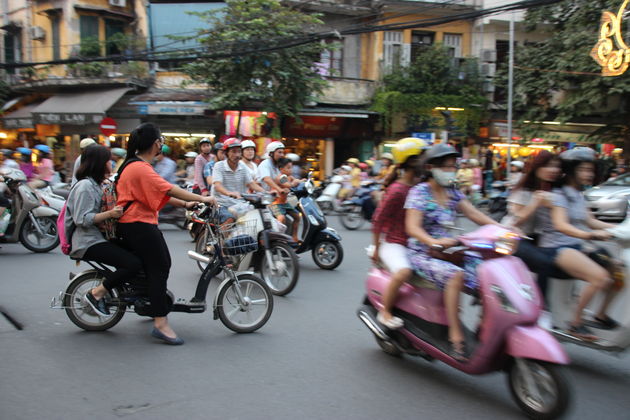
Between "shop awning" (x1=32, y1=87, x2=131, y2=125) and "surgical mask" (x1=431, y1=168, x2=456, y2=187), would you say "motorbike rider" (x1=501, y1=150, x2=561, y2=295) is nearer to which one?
"surgical mask" (x1=431, y1=168, x2=456, y2=187)

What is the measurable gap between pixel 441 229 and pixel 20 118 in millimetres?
20410

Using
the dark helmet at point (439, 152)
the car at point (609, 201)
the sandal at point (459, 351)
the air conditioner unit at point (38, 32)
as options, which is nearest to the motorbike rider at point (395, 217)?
the dark helmet at point (439, 152)

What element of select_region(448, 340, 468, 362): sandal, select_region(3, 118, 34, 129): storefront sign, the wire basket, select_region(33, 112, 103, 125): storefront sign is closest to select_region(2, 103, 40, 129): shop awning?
select_region(3, 118, 34, 129): storefront sign

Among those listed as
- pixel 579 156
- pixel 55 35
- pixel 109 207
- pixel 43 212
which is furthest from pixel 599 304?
pixel 55 35

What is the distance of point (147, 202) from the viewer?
14.3 feet

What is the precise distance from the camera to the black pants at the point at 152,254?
4414 mm

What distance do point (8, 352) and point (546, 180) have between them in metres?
4.29

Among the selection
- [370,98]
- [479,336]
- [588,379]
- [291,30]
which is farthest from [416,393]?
[370,98]

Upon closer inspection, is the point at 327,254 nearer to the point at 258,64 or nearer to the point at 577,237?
the point at 577,237

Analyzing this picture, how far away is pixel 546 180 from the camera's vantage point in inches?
171

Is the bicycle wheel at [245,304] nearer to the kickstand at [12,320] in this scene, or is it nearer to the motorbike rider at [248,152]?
the kickstand at [12,320]

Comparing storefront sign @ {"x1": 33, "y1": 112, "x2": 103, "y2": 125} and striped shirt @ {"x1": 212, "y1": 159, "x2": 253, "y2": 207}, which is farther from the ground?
storefront sign @ {"x1": 33, "y1": 112, "x2": 103, "y2": 125}

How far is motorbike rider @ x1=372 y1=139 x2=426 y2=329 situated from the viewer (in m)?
3.98

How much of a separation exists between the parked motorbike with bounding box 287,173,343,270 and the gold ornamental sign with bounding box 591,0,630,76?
36.4 feet
